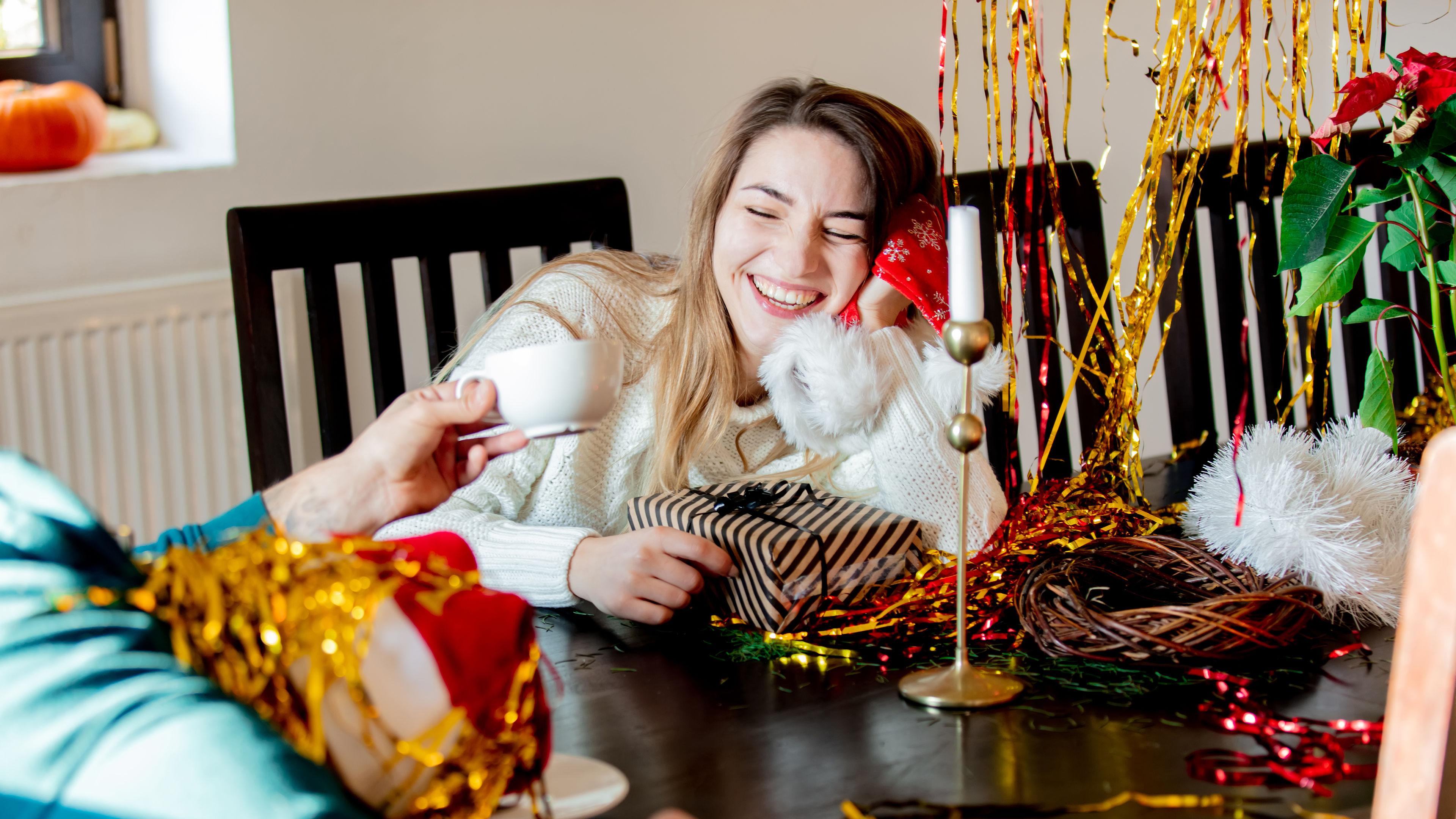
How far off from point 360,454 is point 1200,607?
0.52 metres

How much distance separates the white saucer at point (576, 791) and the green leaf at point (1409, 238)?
29.2 inches

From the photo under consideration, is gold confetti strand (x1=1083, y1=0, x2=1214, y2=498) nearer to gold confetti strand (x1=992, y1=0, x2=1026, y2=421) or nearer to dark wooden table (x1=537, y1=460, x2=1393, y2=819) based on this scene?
gold confetti strand (x1=992, y1=0, x2=1026, y2=421)

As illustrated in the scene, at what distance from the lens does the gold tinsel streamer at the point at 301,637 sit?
1.60ft

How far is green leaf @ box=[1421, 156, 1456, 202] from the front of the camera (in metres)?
0.92

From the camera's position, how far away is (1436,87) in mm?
886

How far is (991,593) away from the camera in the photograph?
92 cm

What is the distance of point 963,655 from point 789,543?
0.54 ft

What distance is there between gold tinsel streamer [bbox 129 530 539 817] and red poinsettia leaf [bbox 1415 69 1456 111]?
30.1 inches

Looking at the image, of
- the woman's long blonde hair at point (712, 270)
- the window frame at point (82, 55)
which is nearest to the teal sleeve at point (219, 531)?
the woman's long blonde hair at point (712, 270)

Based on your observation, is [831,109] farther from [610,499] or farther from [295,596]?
[295,596]

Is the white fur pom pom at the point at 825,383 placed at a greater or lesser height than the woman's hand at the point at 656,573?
greater

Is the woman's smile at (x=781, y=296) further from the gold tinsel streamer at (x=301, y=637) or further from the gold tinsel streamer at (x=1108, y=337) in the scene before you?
the gold tinsel streamer at (x=301, y=637)

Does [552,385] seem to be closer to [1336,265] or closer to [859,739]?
[859,739]

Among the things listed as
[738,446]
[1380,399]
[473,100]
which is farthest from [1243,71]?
[473,100]
